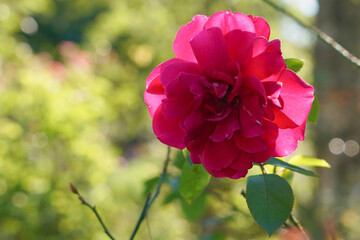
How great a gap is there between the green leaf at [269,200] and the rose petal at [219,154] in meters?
0.05

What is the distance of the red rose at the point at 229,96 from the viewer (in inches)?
18.7

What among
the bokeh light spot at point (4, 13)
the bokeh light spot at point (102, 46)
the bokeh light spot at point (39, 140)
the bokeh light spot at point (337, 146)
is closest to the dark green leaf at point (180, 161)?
the bokeh light spot at point (39, 140)

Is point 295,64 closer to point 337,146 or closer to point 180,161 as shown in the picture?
point 180,161

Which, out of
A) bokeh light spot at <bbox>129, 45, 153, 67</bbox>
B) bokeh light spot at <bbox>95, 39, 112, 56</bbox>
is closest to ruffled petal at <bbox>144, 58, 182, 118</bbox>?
bokeh light spot at <bbox>129, 45, 153, 67</bbox>

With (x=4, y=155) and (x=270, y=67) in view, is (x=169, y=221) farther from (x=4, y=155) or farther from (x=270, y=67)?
(x=270, y=67)

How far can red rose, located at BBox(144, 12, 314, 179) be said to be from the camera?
0.48 m

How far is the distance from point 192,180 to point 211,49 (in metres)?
0.27

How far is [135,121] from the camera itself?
20.9ft

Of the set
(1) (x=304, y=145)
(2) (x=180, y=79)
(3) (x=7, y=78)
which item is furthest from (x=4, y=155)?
(1) (x=304, y=145)

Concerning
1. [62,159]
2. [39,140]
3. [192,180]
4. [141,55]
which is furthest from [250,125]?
[141,55]

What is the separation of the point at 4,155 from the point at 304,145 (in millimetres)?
4209

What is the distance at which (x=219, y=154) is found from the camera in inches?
19.5

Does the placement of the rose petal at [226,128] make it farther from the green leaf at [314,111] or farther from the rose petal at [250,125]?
the green leaf at [314,111]

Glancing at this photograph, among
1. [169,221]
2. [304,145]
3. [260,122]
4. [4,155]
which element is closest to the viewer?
[260,122]
